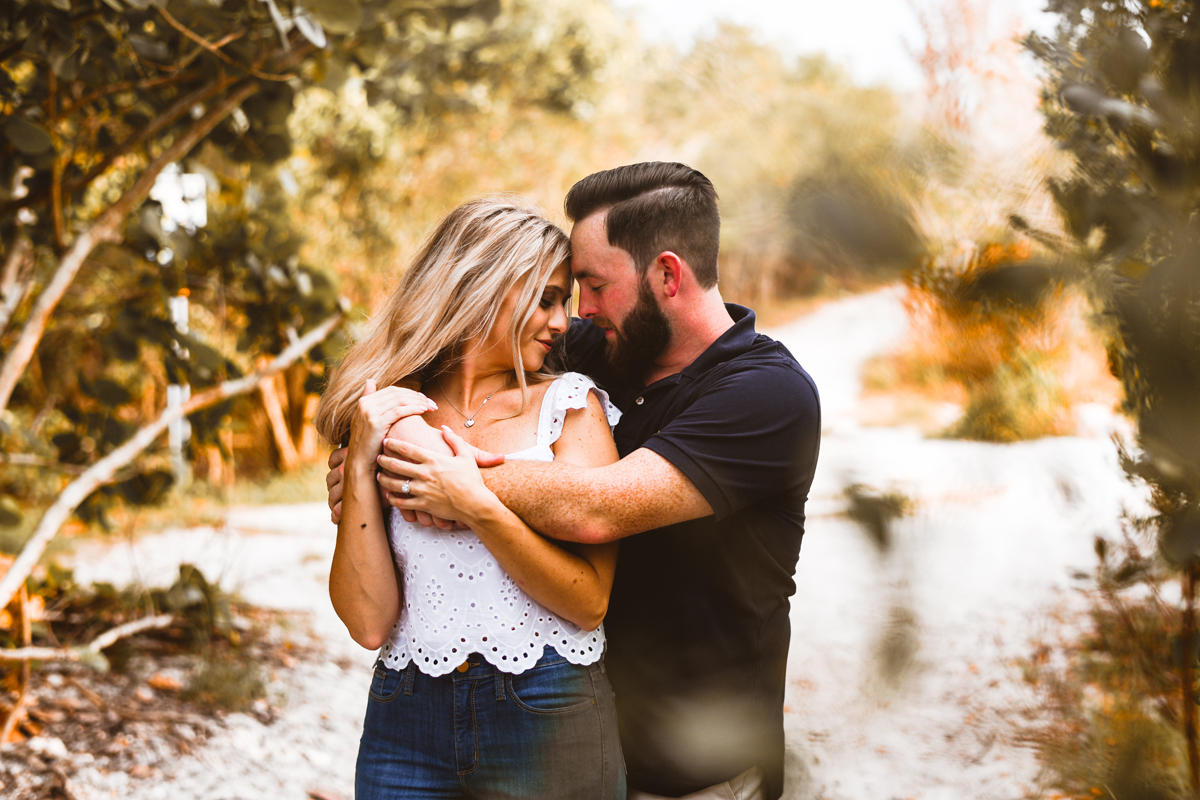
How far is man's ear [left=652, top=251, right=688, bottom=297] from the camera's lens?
176 cm

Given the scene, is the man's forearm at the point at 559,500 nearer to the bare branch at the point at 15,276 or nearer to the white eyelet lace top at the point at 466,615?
the white eyelet lace top at the point at 466,615

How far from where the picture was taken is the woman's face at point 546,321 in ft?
5.62

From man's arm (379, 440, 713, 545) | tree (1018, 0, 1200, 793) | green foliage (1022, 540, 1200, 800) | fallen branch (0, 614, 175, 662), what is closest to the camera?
tree (1018, 0, 1200, 793)

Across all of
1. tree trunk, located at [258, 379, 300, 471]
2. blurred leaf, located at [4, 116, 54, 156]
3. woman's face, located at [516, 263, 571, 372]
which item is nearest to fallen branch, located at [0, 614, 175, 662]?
blurred leaf, located at [4, 116, 54, 156]

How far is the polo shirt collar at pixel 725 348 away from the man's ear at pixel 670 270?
149 mm

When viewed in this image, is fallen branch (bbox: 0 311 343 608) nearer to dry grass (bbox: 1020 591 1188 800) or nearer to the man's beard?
the man's beard

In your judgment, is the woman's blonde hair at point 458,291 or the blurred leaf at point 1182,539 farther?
the woman's blonde hair at point 458,291

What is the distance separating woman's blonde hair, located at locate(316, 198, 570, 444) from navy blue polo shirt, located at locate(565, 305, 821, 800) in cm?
38

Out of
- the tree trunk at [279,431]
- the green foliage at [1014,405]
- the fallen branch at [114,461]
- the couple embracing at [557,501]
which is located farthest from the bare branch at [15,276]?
the tree trunk at [279,431]

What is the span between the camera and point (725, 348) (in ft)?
5.73

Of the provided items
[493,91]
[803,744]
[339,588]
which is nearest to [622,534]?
[339,588]

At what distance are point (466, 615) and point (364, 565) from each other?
22 centimetres

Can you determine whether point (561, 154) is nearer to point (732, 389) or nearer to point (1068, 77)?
point (732, 389)

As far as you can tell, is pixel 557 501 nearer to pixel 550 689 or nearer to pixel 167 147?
pixel 550 689
